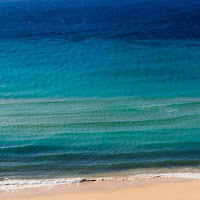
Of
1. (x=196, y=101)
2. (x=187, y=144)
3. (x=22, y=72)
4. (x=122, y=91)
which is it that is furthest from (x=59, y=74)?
(x=187, y=144)

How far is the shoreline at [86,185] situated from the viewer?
13.1 metres

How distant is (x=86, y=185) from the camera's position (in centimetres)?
1358

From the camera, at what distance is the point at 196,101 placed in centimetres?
2170

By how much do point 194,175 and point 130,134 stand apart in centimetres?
493

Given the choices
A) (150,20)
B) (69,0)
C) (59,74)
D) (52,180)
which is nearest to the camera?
(52,180)

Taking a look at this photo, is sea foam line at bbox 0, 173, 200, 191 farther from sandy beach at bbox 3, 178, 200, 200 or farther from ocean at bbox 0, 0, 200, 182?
ocean at bbox 0, 0, 200, 182

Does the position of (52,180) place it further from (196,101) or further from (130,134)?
(196,101)

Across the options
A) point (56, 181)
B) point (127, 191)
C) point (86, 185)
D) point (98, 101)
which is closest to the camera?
point (127, 191)

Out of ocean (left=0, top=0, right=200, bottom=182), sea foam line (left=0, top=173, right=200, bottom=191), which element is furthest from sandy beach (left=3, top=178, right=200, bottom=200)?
ocean (left=0, top=0, right=200, bottom=182)

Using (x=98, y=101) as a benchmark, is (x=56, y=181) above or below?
below

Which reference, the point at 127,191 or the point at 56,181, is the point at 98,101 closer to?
the point at 56,181

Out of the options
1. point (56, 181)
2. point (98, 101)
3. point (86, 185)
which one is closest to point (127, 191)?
point (86, 185)

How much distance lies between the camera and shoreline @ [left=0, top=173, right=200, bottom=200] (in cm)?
1309

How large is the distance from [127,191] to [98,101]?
1002cm
